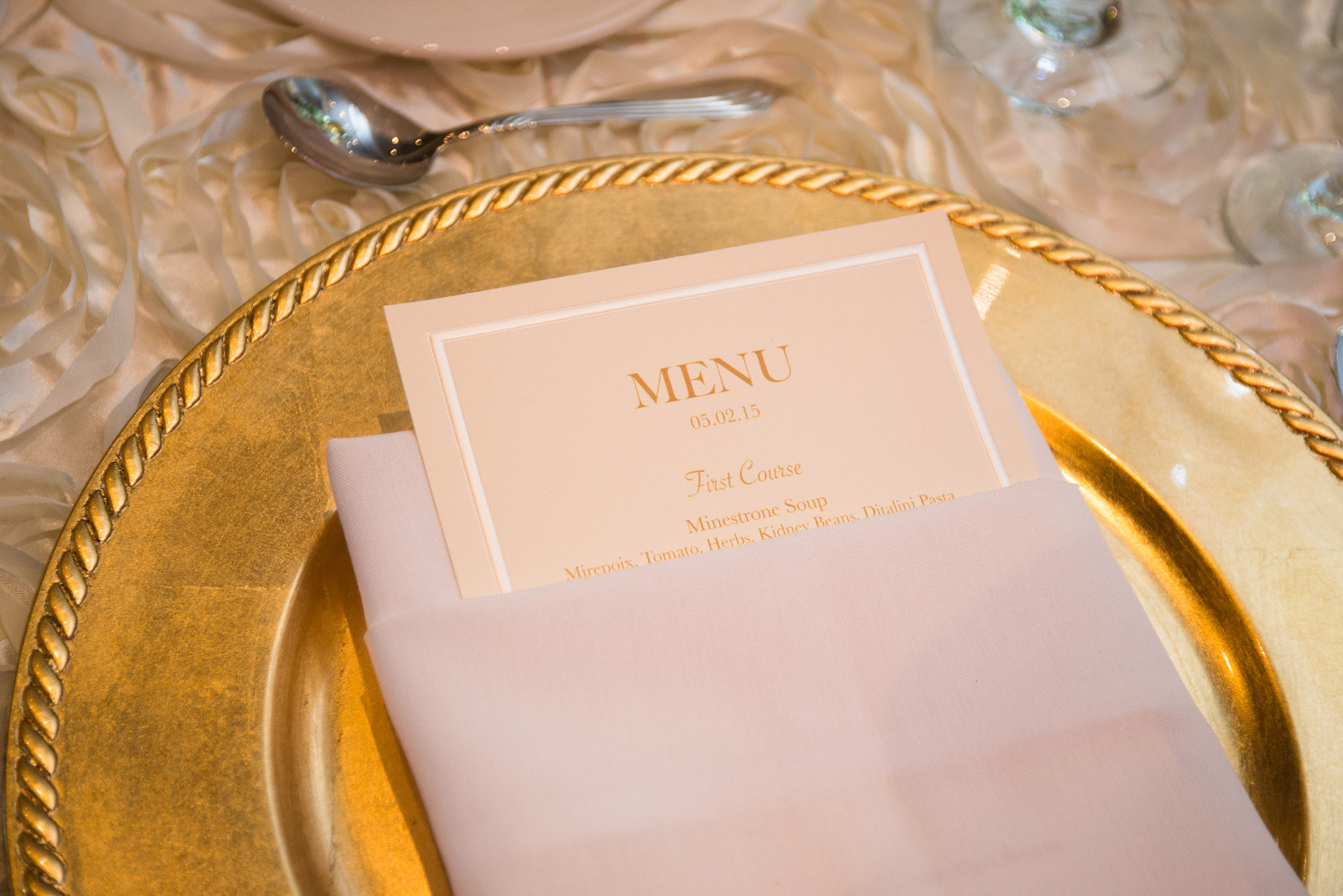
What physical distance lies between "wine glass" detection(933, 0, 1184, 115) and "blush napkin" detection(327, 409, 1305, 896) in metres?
0.34

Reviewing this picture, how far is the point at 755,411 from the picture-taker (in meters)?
0.34

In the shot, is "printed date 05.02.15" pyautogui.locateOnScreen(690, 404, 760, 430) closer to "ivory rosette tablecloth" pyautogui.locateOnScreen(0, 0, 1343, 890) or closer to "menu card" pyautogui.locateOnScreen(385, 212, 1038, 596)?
"menu card" pyautogui.locateOnScreen(385, 212, 1038, 596)

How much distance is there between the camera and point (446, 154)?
475 millimetres

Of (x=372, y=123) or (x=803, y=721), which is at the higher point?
(x=372, y=123)

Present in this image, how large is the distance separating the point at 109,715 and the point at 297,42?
36cm

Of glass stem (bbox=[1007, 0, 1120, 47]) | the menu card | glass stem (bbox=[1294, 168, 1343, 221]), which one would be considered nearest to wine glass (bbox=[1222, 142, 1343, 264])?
glass stem (bbox=[1294, 168, 1343, 221])

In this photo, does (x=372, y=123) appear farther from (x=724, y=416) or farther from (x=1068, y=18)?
(x=1068, y=18)

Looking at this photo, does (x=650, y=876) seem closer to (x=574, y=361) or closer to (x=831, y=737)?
(x=831, y=737)

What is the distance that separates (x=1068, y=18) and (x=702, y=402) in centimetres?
40

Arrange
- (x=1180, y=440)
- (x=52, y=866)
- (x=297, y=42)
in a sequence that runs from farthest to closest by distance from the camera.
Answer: (x=297, y=42), (x=1180, y=440), (x=52, y=866)

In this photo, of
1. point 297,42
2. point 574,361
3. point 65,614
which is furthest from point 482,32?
point 65,614

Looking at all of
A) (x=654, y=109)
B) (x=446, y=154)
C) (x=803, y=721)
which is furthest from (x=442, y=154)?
(x=803, y=721)

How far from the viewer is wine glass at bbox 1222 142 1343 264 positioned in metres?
0.50

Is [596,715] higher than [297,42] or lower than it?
lower
